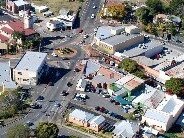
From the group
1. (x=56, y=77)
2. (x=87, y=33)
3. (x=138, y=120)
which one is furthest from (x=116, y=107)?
(x=87, y=33)

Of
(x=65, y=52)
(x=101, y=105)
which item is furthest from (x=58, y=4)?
(x=101, y=105)

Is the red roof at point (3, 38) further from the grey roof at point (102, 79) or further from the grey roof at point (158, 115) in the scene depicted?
the grey roof at point (158, 115)

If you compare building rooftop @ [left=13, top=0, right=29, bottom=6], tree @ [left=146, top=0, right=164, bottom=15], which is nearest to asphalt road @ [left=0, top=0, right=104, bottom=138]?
building rooftop @ [left=13, top=0, right=29, bottom=6]

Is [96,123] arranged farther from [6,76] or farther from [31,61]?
[6,76]

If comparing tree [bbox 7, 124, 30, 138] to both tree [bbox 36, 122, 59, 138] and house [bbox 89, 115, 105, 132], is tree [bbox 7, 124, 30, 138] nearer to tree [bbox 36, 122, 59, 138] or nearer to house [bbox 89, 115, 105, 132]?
tree [bbox 36, 122, 59, 138]

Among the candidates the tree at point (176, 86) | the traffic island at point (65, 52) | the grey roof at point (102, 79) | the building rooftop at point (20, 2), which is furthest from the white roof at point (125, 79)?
the building rooftop at point (20, 2)
